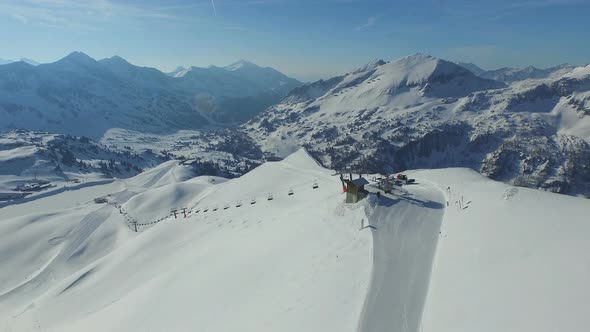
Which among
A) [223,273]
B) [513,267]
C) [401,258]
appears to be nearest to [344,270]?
[401,258]

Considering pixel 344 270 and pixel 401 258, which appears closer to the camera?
pixel 344 270

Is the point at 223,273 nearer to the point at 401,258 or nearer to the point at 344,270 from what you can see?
the point at 344,270

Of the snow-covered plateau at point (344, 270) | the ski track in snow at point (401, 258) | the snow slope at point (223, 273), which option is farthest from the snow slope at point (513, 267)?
the snow slope at point (223, 273)

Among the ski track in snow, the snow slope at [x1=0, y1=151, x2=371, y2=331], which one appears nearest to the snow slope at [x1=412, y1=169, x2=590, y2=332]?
the ski track in snow

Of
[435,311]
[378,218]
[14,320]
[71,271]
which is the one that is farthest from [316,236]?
[71,271]

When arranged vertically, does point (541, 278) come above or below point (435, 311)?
above

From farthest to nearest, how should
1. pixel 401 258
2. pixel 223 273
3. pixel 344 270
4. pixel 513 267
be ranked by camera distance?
pixel 223 273 < pixel 401 258 < pixel 344 270 < pixel 513 267

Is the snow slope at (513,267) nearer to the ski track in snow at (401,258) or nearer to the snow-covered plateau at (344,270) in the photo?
the snow-covered plateau at (344,270)

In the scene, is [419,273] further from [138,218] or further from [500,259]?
[138,218]
